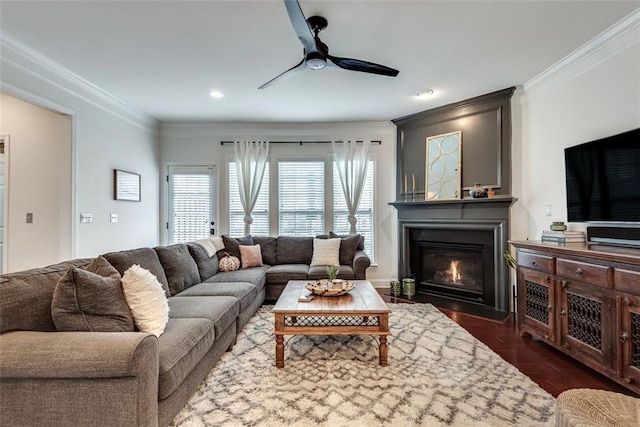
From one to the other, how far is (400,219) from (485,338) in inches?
84.1

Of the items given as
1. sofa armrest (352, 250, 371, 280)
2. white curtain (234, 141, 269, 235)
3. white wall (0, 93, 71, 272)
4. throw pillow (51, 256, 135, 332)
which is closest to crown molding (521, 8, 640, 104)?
sofa armrest (352, 250, 371, 280)

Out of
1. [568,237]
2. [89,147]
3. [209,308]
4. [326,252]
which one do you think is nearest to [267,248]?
[326,252]

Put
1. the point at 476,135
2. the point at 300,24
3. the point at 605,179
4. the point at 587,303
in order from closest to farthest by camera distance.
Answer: the point at 300,24 < the point at 587,303 < the point at 605,179 < the point at 476,135

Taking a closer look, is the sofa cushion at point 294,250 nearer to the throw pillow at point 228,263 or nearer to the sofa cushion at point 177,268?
the throw pillow at point 228,263

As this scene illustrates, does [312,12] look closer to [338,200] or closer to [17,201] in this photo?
[338,200]

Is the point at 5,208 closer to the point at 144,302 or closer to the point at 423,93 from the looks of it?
the point at 144,302

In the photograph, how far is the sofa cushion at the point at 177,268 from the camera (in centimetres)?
288

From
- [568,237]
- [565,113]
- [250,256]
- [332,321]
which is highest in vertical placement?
[565,113]

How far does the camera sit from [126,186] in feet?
13.7

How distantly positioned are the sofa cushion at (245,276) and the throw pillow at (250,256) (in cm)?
16

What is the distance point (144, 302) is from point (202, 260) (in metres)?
1.78

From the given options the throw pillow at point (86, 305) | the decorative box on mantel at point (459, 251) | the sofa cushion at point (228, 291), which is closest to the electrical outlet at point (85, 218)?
the sofa cushion at point (228, 291)

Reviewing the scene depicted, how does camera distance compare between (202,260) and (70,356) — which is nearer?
(70,356)

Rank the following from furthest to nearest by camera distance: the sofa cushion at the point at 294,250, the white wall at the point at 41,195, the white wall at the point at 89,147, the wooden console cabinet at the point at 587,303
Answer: the sofa cushion at the point at 294,250 < the white wall at the point at 41,195 < the white wall at the point at 89,147 < the wooden console cabinet at the point at 587,303
